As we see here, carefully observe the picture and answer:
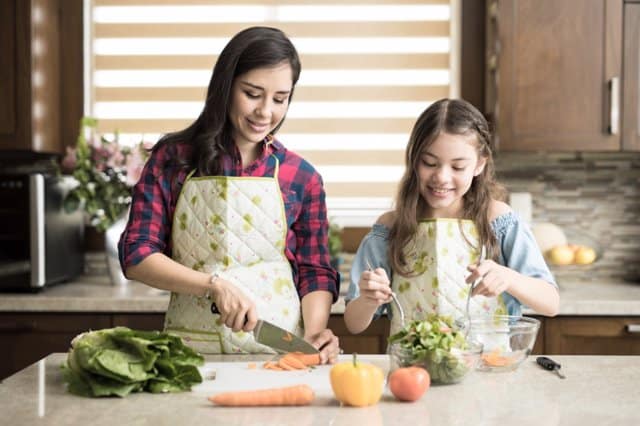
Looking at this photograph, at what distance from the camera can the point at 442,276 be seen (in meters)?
2.03

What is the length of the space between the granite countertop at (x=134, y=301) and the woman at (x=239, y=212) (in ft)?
2.72

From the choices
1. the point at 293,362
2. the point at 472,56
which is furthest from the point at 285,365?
the point at 472,56

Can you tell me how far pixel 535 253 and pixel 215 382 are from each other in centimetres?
91

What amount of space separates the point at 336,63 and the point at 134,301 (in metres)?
1.44

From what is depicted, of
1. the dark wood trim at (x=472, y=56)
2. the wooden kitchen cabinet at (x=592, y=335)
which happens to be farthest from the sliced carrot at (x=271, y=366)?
the dark wood trim at (x=472, y=56)

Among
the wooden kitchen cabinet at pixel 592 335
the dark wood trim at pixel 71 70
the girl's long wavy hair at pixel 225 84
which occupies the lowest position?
the wooden kitchen cabinet at pixel 592 335

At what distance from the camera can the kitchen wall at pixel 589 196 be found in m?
3.47

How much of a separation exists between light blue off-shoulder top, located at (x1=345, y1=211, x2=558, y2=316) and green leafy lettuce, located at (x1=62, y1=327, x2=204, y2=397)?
1.96ft

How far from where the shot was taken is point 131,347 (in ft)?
5.01

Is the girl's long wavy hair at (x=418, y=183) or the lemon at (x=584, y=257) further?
the lemon at (x=584, y=257)

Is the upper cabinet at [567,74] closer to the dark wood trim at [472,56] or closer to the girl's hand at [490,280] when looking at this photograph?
the dark wood trim at [472,56]

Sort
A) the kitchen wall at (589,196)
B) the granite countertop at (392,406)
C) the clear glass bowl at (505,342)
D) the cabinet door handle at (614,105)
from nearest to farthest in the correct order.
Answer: the granite countertop at (392,406)
the clear glass bowl at (505,342)
the cabinet door handle at (614,105)
the kitchen wall at (589,196)

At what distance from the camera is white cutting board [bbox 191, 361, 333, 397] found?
4.99 feet

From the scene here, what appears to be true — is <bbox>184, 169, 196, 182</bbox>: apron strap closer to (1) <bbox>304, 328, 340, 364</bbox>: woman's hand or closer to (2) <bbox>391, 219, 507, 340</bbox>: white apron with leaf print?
(1) <bbox>304, 328, 340, 364</bbox>: woman's hand
